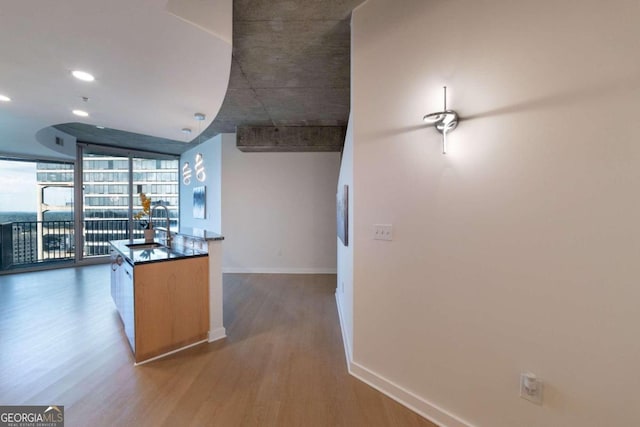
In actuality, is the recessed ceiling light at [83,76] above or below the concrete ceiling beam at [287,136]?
below

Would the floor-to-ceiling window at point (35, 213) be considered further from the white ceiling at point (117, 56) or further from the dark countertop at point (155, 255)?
the dark countertop at point (155, 255)

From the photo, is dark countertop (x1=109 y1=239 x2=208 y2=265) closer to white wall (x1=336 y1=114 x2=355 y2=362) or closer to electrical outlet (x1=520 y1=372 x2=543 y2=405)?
white wall (x1=336 y1=114 x2=355 y2=362)

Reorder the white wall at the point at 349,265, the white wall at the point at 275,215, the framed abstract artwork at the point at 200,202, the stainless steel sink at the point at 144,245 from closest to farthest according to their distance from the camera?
the white wall at the point at 349,265, the stainless steel sink at the point at 144,245, the white wall at the point at 275,215, the framed abstract artwork at the point at 200,202

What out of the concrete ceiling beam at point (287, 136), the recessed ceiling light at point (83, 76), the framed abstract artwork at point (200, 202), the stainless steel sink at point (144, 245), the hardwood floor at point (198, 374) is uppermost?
the concrete ceiling beam at point (287, 136)

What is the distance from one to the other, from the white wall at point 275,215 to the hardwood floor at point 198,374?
6.45 feet

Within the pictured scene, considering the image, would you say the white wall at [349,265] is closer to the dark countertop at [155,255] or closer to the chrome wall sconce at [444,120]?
the chrome wall sconce at [444,120]

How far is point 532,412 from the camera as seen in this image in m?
1.36

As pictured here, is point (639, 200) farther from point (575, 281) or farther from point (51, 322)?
point (51, 322)

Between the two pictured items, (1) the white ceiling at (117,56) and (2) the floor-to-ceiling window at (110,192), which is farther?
(2) the floor-to-ceiling window at (110,192)

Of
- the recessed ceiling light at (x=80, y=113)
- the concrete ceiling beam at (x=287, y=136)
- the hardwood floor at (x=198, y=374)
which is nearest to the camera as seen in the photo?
the hardwood floor at (x=198, y=374)

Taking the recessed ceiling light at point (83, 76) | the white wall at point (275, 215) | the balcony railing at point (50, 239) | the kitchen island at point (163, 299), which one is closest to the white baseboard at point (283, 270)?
the white wall at point (275, 215)

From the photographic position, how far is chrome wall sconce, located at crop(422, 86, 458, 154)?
5.32ft

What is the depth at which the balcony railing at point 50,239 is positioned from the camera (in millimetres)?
5496

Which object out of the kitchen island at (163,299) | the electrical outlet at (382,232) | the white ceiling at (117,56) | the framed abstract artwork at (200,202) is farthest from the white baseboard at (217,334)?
the framed abstract artwork at (200,202)
